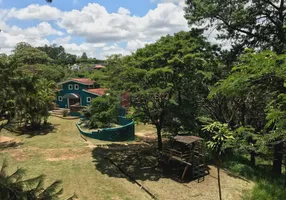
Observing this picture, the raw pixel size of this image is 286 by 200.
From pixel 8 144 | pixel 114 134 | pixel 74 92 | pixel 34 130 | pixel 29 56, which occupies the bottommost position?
pixel 8 144

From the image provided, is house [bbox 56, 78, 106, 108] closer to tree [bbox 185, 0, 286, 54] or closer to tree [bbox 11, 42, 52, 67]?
tree [bbox 11, 42, 52, 67]

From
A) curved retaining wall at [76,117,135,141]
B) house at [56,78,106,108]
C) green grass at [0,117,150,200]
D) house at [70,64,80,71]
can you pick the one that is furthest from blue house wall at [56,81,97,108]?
house at [70,64,80,71]

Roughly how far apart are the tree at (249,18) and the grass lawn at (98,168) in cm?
707

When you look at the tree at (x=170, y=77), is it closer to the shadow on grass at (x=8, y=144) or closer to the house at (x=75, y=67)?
the shadow on grass at (x=8, y=144)

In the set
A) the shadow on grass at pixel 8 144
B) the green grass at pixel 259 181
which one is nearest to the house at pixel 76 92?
the shadow on grass at pixel 8 144

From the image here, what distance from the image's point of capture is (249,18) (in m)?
12.0

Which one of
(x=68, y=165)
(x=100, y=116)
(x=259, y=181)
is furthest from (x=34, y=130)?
(x=259, y=181)

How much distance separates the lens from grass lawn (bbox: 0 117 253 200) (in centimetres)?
1077

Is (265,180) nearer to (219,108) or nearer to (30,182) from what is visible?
(219,108)

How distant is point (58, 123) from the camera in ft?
82.7

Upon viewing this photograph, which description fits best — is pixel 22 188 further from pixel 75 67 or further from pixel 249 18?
pixel 75 67

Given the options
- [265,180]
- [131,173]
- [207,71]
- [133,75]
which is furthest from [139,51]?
[265,180]

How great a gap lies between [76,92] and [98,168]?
20.1 metres

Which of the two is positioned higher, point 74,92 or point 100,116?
point 74,92
